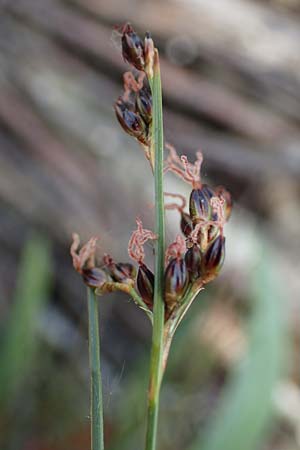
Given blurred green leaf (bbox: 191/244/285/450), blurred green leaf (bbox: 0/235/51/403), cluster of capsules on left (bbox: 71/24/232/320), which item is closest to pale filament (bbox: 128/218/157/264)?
cluster of capsules on left (bbox: 71/24/232/320)

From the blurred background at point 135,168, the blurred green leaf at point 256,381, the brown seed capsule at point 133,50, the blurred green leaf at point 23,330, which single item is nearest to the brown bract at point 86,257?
the brown seed capsule at point 133,50

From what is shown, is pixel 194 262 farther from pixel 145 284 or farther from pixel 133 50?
pixel 133 50

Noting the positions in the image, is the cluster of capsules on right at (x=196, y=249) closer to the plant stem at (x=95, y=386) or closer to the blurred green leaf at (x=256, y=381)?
the plant stem at (x=95, y=386)

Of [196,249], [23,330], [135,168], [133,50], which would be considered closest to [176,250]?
[196,249]

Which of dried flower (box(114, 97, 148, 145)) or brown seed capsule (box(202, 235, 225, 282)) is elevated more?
dried flower (box(114, 97, 148, 145))

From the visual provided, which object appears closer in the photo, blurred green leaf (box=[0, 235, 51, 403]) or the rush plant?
the rush plant

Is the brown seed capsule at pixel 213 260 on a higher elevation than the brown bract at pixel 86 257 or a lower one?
higher

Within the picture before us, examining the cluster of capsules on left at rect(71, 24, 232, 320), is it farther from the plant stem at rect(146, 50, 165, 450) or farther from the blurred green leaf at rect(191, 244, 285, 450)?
the blurred green leaf at rect(191, 244, 285, 450)

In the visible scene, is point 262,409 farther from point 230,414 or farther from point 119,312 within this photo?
point 119,312
